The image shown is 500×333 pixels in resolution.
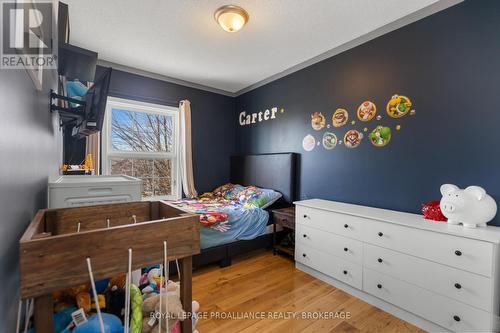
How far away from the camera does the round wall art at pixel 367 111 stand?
7.52 ft

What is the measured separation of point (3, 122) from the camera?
0.56 metres

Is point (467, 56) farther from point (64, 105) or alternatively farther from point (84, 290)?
point (64, 105)

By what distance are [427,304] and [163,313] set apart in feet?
5.85

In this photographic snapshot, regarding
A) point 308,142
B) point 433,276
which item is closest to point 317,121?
point 308,142

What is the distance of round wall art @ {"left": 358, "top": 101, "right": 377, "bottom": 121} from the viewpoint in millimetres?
2293

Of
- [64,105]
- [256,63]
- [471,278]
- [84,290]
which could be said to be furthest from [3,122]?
[256,63]

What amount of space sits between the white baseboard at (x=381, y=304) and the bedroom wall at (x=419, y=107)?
32.7 inches

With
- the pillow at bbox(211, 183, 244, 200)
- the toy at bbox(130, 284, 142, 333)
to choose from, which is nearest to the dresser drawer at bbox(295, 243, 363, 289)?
the pillow at bbox(211, 183, 244, 200)

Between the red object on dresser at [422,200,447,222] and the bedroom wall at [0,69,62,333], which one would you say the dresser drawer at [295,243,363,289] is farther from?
the bedroom wall at [0,69,62,333]

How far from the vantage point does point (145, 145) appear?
11.3 ft

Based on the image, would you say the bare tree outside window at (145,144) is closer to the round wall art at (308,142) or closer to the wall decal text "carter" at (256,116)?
the wall decal text "carter" at (256,116)

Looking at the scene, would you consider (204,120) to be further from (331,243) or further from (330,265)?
(330,265)

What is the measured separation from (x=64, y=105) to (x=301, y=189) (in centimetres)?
260

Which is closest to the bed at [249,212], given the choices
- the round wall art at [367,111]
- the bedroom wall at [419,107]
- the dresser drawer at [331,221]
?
the bedroom wall at [419,107]
